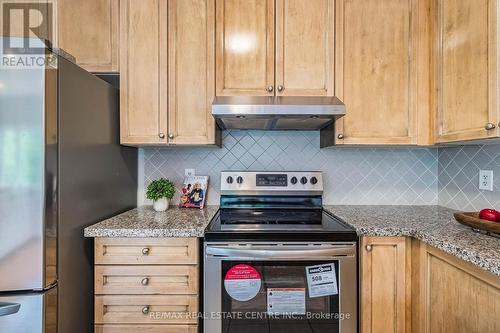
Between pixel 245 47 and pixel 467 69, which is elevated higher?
pixel 245 47

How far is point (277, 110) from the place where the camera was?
4.82 ft

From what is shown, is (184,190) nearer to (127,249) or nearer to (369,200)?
(127,249)

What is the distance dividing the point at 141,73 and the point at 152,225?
914 mm

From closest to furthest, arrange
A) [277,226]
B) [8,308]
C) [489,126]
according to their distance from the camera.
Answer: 1. [8,308]
2. [489,126]
3. [277,226]

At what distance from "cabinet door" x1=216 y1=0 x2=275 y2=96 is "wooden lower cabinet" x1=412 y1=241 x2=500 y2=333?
121 centimetres

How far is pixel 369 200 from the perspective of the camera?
6.59ft

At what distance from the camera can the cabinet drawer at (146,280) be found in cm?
133

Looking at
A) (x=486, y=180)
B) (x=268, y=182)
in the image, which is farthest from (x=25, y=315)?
(x=486, y=180)

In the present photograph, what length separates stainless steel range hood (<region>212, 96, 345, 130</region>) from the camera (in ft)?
4.80

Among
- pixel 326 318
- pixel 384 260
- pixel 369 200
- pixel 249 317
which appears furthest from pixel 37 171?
pixel 369 200

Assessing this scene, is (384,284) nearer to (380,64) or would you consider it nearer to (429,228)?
(429,228)

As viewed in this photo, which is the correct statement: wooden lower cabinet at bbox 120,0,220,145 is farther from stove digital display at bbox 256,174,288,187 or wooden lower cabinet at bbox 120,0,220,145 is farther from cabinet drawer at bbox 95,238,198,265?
cabinet drawer at bbox 95,238,198,265

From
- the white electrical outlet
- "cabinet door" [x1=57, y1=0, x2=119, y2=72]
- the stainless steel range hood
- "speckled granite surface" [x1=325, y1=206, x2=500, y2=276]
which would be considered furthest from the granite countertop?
"cabinet door" [x1=57, y1=0, x2=119, y2=72]

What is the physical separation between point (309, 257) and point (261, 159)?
87cm
